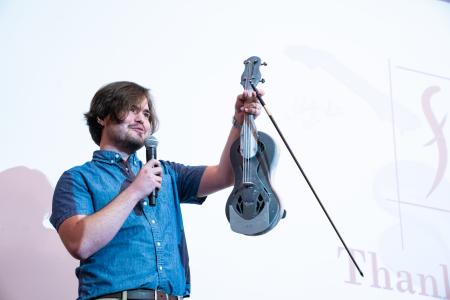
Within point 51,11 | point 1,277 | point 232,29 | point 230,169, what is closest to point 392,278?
point 230,169

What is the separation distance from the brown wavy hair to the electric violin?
39cm

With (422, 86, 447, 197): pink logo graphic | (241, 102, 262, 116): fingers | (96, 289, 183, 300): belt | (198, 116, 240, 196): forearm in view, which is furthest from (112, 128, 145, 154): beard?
(422, 86, 447, 197): pink logo graphic

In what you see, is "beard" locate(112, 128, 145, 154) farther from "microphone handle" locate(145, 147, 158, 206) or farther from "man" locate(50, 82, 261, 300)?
"microphone handle" locate(145, 147, 158, 206)

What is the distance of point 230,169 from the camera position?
211cm

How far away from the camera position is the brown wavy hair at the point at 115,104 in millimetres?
2211

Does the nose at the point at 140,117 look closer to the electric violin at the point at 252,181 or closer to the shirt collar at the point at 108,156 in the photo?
the shirt collar at the point at 108,156

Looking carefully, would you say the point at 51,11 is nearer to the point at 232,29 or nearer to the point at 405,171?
the point at 232,29

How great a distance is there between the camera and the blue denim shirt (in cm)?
184

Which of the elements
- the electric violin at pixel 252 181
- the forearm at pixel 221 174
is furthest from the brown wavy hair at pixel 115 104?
the electric violin at pixel 252 181

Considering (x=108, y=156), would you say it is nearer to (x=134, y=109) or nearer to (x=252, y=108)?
(x=134, y=109)

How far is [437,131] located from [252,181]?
143 centimetres

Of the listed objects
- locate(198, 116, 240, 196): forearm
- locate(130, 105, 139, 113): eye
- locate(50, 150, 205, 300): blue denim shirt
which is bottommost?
locate(50, 150, 205, 300): blue denim shirt

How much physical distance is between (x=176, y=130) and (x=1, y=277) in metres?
0.79

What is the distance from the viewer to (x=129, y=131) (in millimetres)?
2154
